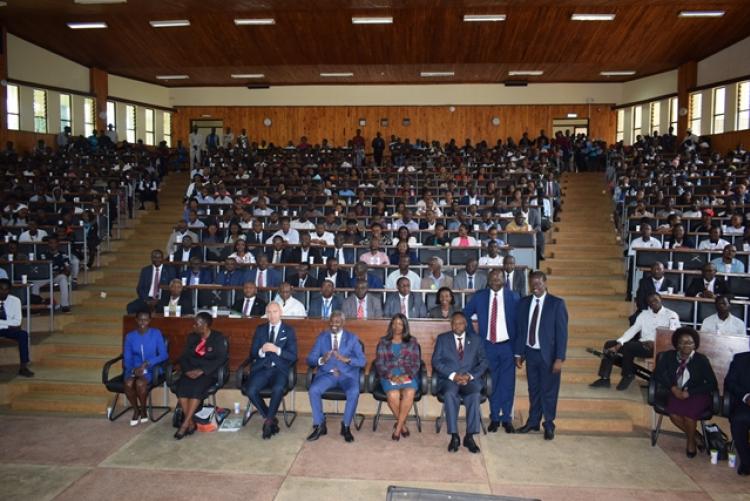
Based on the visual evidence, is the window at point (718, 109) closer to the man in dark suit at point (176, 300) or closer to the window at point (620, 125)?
the window at point (620, 125)

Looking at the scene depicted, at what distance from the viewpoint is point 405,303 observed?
822cm

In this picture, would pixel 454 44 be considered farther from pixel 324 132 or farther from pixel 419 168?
pixel 324 132

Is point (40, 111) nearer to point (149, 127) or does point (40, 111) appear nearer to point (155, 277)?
point (149, 127)

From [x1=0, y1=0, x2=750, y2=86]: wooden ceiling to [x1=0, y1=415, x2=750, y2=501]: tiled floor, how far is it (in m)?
10.9

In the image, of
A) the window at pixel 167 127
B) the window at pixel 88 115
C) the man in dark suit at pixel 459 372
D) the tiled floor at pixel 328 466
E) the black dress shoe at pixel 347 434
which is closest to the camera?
the tiled floor at pixel 328 466

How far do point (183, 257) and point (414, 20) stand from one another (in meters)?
9.29

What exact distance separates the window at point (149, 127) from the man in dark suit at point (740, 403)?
23878 mm

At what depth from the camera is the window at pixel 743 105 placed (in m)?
19.0

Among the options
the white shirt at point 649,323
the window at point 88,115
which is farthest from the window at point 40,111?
the white shirt at point 649,323

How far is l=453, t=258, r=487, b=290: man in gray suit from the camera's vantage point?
29.2ft

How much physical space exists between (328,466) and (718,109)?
1939 centimetres

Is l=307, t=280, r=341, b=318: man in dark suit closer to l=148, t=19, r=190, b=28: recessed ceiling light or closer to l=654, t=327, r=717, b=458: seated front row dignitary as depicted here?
l=654, t=327, r=717, b=458: seated front row dignitary

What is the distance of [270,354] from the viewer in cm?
712

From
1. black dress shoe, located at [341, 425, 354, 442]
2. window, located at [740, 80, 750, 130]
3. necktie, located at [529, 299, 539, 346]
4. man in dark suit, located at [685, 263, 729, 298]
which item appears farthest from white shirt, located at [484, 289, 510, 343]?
window, located at [740, 80, 750, 130]
